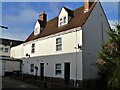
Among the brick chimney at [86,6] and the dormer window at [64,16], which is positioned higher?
the brick chimney at [86,6]

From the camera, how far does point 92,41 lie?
23438mm

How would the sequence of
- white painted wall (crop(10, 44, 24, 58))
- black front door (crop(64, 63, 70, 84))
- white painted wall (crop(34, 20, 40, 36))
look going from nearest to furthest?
black front door (crop(64, 63, 70, 84)) < white painted wall (crop(34, 20, 40, 36)) < white painted wall (crop(10, 44, 24, 58))

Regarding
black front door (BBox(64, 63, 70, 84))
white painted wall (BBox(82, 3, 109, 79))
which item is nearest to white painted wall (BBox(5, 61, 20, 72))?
black front door (BBox(64, 63, 70, 84))

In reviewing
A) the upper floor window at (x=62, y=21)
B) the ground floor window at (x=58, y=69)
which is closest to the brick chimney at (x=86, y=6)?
the upper floor window at (x=62, y=21)

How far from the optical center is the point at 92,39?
23500mm

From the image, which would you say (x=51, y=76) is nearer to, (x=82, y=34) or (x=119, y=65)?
(x=82, y=34)

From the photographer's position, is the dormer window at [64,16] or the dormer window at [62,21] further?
the dormer window at [62,21]

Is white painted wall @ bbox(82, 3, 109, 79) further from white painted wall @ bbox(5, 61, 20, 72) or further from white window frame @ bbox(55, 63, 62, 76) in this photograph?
white painted wall @ bbox(5, 61, 20, 72)

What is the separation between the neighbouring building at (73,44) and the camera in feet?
72.9

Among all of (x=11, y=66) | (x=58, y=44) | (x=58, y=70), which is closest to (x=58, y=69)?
(x=58, y=70)

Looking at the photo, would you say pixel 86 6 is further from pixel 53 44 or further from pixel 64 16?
pixel 53 44

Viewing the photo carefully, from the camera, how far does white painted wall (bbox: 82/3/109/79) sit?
22.4 metres

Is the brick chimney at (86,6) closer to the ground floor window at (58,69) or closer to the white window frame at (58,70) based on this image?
the white window frame at (58,70)

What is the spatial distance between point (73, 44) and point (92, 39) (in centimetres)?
234
